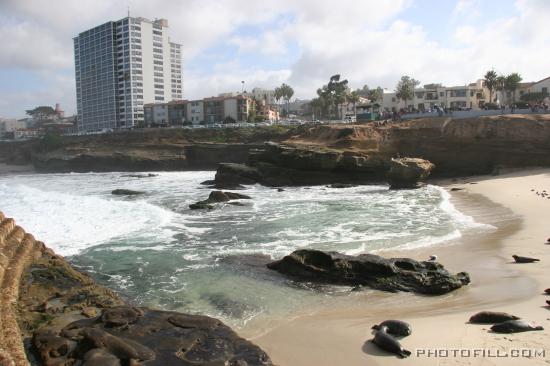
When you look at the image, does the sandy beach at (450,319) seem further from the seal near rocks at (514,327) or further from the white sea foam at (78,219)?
the white sea foam at (78,219)

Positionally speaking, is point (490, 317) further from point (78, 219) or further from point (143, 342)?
point (78, 219)

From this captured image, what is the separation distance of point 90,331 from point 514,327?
255 inches

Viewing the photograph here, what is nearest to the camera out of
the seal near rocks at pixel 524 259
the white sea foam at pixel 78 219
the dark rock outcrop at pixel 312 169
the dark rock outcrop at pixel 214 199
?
the seal near rocks at pixel 524 259

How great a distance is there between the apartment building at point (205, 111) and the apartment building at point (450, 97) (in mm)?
33719

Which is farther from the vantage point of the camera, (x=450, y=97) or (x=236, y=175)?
(x=450, y=97)

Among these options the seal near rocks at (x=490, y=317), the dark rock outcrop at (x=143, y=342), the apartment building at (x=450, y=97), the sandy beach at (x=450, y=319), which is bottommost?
the sandy beach at (x=450, y=319)

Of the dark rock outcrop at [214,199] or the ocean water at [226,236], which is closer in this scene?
the ocean water at [226,236]

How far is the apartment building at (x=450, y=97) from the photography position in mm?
70562

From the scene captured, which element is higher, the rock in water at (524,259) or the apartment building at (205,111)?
the apartment building at (205,111)

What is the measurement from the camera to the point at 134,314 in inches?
276

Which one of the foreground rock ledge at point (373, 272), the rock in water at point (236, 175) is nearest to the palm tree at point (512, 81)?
the rock in water at point (236, 175)

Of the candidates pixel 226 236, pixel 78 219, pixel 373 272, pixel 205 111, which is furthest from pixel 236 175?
pixel 205 111

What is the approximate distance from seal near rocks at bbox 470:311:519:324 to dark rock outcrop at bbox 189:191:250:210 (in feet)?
60.8

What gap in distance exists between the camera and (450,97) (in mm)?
71438
